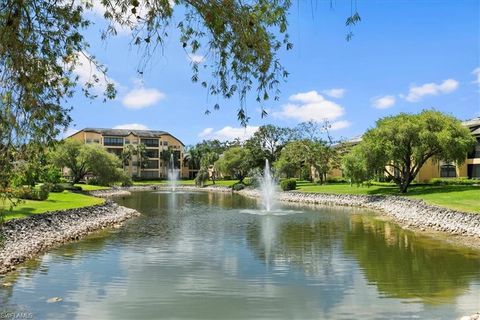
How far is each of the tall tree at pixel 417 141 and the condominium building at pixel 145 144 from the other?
297 feet

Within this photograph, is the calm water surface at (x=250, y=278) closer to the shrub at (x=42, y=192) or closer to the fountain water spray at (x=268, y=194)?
the shrub at (x=42, y=192)

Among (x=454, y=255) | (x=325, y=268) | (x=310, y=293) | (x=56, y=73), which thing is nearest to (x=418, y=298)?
(x=310, y=293)

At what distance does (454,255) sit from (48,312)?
16.1 m

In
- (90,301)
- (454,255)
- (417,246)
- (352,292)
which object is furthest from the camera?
(417,246)

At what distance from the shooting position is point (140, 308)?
12805 millimetres

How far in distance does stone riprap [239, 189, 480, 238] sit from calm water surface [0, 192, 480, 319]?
9.22ft

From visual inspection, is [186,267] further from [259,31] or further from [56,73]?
[259,31]

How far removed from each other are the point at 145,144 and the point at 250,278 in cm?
12283

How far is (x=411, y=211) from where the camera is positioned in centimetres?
3653

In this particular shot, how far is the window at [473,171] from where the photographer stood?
205 ft

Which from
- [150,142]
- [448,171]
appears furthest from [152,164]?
[448,171]

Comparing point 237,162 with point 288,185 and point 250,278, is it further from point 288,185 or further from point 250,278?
point 250,278

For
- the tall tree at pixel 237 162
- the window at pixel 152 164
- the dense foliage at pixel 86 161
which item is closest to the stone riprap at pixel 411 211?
the dense foliage at pixel 86 161

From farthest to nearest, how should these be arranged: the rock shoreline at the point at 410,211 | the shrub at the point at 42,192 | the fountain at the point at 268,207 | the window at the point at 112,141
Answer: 1. the window at the point at 112,141
2. the fountain at the point at 268,207
3. the shrub at the point at 42,192
4. the rock shoreline at the point at 410,211
